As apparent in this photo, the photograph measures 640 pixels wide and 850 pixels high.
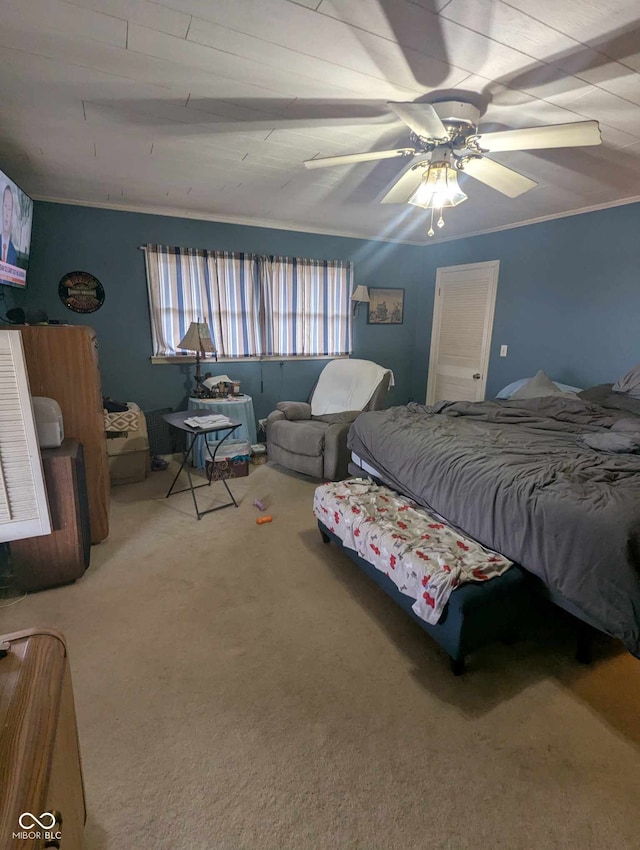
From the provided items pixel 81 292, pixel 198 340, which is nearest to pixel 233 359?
pixel 198 340

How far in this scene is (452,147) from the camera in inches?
77.5

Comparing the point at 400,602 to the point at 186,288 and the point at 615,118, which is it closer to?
the point at 615,118

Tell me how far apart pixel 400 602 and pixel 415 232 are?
14.0 ft

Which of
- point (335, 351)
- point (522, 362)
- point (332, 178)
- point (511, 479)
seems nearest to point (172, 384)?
point (335, 351)

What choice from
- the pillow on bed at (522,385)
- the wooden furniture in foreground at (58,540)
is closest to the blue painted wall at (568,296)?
the pillow on bed at (522,385)

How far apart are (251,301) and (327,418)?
1577 millimetres

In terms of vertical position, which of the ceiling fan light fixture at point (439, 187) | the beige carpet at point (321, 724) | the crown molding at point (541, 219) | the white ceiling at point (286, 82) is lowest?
the beige carpet at point (321, 724)

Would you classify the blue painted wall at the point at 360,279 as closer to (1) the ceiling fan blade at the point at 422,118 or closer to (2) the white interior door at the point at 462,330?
(2) the white interior door at the point at 462,330

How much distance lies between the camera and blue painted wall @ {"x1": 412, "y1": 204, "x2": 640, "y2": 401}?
338 cm

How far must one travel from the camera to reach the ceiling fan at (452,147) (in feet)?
5.35

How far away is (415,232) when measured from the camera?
4.71 meters

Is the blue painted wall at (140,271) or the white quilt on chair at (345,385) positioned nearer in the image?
the blue painted wall at (140,271)

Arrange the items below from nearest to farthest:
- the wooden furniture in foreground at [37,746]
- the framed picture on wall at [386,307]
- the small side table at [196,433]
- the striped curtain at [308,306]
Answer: the wooden furniture in foreground at [37,746]
the small side table at [196,433]
the striped curtain at [308,306]
the framed picture on wall at [386,307]

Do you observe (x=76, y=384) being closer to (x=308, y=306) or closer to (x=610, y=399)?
(x=308, y=306)
